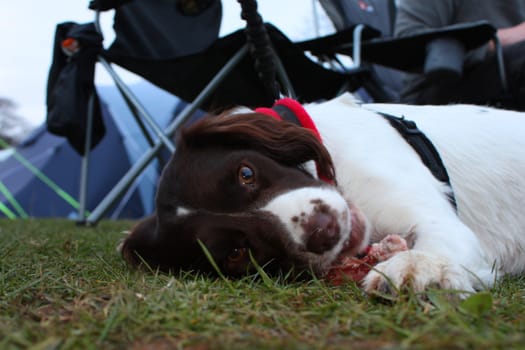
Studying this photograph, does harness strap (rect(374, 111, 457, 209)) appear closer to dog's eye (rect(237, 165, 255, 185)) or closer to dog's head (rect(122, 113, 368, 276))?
dog's head (rect(122, 113, 368, 276))

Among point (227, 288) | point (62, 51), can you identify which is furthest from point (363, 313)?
point (62, 51)

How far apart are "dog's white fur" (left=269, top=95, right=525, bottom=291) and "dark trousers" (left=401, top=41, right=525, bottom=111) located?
1.21 meters

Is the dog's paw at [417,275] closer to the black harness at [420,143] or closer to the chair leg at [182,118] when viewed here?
the black harness at [420,143]

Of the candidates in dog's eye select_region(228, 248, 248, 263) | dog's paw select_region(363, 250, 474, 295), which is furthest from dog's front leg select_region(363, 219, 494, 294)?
dog's eye select_region(228, 248, 248, 263)

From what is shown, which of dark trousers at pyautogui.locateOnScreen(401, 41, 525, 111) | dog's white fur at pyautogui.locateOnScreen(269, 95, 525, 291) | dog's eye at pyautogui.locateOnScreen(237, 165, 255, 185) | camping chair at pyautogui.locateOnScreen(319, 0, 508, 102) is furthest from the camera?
dark trousers at pyautogui.locateOnScreen(401, 41, 525, 111)

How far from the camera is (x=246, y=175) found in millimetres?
1714

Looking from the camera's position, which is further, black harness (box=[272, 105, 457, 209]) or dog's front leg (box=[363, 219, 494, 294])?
black harness (box=[272, 105, 457, 209])

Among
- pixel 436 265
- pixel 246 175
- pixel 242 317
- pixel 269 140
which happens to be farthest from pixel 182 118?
pixel 242 317

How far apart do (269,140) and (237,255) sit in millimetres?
463

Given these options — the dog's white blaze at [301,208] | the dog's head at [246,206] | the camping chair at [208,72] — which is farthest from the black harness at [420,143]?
the camping chair at [208,72]

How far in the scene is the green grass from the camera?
793 mm

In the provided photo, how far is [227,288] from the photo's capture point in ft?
4.30

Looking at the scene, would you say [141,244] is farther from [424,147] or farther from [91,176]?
[91,176]

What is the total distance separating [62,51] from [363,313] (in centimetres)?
353
